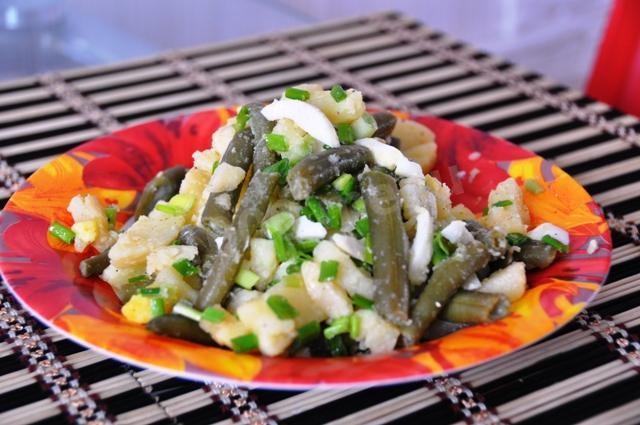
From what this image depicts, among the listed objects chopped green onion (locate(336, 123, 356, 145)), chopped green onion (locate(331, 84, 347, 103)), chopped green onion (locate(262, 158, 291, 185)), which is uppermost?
chopped green onion (locate(331, 84, 347, 103))

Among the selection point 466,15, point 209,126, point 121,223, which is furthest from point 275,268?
point 466,15

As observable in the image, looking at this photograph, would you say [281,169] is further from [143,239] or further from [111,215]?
[111,215]

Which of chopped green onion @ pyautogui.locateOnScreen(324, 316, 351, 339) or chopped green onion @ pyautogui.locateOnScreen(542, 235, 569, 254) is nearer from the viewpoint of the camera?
chopped green onion @ pyautogui.locateOnScreen(324, 316, 351, 339)

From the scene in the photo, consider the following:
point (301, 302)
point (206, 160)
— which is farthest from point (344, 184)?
point (206, 160)

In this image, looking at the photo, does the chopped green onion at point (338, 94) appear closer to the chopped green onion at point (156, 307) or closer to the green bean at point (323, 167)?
the green bean at point (323, 167)

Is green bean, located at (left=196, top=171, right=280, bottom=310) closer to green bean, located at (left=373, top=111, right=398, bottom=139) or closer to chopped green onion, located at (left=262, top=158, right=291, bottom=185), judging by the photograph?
chopped green onion, located at (left=262, top=158, right=291, bottom=185)

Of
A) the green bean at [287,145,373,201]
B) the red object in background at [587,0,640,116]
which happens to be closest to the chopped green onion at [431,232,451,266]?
the green bean at [287,145,373,201]
